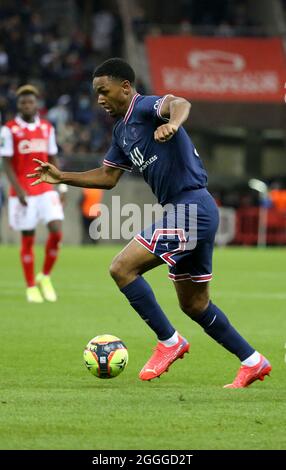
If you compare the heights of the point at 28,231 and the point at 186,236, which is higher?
the point at 186,236

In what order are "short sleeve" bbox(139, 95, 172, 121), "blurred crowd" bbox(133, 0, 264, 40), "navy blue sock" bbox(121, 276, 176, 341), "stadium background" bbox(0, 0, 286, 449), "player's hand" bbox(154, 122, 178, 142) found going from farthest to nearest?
"blurred crowd" bbox(133, 0, 264, 40) < "navy blue sock" bbox(121, 276, 176, 341) < "short sleeve" bbox(139, 95, 172, 121) < "player's hand" bbox(154, 122, 178, 142) < "stadium background" bbox(0, 0, 286, 449)

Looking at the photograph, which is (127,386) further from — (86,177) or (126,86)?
(126,86)

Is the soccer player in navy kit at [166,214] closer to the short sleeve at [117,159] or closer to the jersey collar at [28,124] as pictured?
the short sleeve at [117,159]

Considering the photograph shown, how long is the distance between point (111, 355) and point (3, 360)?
1.48 m

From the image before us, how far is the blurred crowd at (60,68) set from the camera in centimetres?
3062

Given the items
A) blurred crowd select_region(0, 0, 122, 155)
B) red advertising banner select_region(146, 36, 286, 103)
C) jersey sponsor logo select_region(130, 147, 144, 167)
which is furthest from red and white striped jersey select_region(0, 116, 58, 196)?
red advertising banner select_region(146, 36, 286, 103)

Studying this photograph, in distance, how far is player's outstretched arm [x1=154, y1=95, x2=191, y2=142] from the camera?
7309mm

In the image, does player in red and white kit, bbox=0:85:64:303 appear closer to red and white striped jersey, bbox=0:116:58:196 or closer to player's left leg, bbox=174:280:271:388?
red and white striped jersey, bbox=0:116:58:196

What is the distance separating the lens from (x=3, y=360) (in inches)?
376

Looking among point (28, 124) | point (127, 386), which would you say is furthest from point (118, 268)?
point (28, 124)

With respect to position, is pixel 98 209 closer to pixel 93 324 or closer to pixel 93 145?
pixel 93 145

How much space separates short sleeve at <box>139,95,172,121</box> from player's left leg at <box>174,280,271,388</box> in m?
1.23

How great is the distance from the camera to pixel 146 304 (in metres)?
8.31

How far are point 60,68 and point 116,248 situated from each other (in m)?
5.92
